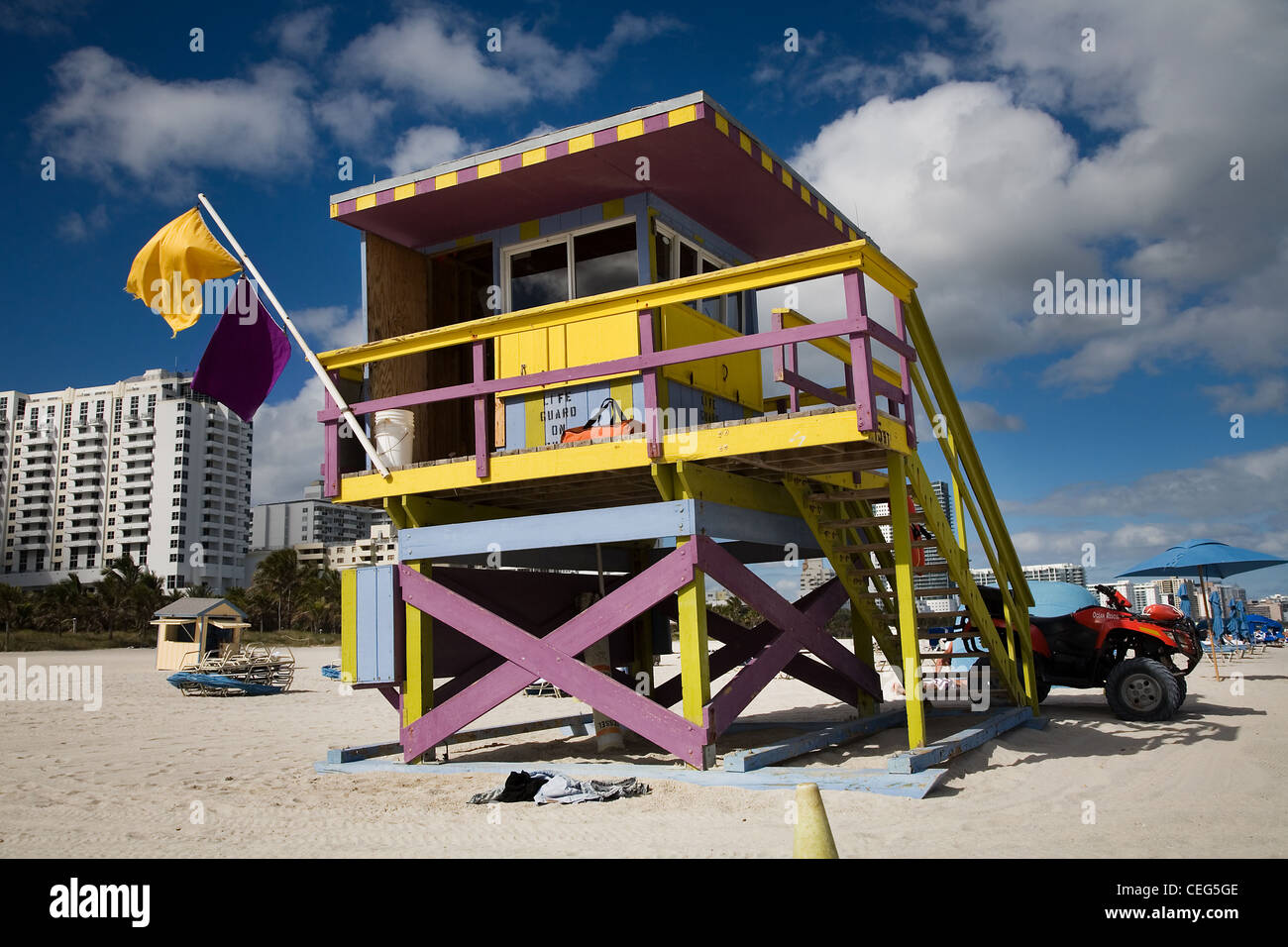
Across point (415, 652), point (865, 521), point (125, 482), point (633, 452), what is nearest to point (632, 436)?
point (633, 452)

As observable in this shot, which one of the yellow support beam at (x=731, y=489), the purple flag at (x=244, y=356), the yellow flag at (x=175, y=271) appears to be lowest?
the yellow support beam at (x=731, y=489)

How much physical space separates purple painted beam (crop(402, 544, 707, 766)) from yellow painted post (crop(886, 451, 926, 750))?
1.71 m

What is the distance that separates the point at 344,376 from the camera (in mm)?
10078

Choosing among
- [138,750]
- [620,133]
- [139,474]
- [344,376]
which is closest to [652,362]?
[620,133]

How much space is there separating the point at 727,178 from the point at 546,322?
2.76 metres

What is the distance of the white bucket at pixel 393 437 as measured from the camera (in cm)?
980

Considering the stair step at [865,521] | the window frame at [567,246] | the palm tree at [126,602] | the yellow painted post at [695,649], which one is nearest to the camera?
the yellow painted post at [695,649]

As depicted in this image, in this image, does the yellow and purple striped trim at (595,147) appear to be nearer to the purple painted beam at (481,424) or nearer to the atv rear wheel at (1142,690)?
the purple painted beam at (481,424)

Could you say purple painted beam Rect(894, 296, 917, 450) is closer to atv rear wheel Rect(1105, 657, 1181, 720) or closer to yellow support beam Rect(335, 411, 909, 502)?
yellow support beam Rect(335, 411, 909, 502)

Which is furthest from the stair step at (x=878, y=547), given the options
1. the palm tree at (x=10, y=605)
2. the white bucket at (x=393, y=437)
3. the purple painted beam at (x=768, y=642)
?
the palm tree at (x=10, y=605)

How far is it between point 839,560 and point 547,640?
317cm

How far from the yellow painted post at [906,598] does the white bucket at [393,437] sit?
471cm
